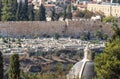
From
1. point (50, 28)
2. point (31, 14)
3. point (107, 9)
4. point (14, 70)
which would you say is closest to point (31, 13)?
point (31, 14)

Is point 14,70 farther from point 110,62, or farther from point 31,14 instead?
point 31,14

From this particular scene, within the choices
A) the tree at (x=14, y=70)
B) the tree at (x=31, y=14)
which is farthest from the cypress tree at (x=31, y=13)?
the tree at (x=14, y=70)

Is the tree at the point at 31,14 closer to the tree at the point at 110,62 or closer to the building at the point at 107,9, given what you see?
the building at the point at 107,9

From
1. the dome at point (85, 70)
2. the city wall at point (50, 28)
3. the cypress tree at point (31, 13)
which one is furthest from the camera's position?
the cypress tree at point (31, 13)

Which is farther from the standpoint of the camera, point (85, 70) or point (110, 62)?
point (85, 70)

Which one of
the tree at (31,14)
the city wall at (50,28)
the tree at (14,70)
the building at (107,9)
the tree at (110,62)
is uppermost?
the tree at (110,62)

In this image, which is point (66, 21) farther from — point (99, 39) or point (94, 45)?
point (94, 45)

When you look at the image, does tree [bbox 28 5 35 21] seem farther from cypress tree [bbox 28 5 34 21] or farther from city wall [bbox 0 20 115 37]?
city wall [bbox 0 20 115 37]
